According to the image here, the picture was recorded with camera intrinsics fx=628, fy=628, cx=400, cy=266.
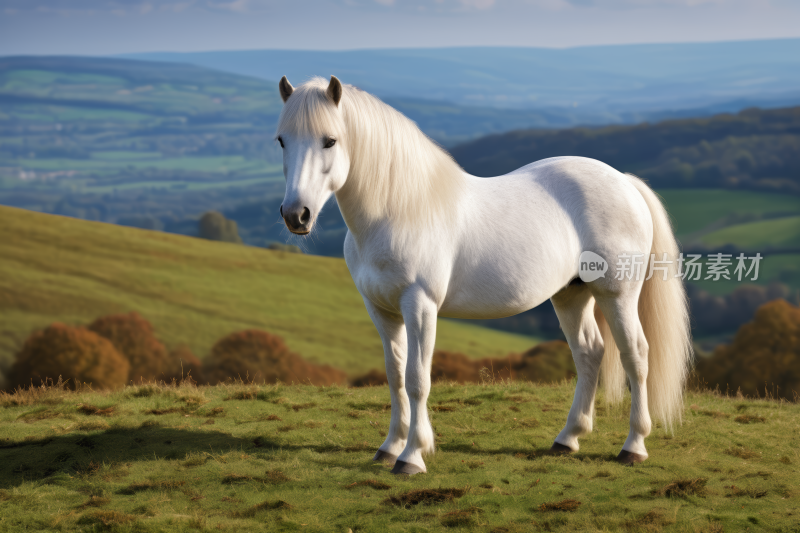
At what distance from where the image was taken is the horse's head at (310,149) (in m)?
3.96

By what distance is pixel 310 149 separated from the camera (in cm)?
404

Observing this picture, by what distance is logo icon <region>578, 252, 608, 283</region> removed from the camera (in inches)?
202

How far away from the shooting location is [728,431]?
604cm

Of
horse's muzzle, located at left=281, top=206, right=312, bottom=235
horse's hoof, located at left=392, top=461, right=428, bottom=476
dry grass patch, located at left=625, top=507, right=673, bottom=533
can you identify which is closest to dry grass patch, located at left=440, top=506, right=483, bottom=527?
horse's hoof, located at left=392, top=461, right=428, bottom=476

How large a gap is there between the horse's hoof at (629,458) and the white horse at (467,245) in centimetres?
1

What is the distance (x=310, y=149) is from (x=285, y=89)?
0.61m

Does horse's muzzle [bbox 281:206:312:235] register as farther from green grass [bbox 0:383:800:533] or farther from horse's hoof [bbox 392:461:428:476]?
horse's hoof [bbox 392:461:428:476]

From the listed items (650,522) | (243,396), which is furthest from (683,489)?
(243,396)

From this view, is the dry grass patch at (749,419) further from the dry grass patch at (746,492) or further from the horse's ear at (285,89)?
the horse's ear at (285,89)

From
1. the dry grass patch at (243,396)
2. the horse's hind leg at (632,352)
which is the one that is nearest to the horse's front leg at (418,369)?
the horse's hind leg at (632,352)

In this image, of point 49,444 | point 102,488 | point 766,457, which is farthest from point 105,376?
point 766,457

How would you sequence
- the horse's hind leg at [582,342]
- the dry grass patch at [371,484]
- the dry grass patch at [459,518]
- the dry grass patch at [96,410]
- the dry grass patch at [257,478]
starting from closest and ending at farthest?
the dry grass patch at [459,518] < the dry grass patch at [371,484] < the dry grass patch at [257,478] < the horse's hind leg at [582,342] < the dry grass patch at [96,410]

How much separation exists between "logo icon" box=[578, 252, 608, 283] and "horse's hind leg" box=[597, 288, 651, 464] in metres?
0.25

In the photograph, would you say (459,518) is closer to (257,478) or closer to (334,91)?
(257,478)
